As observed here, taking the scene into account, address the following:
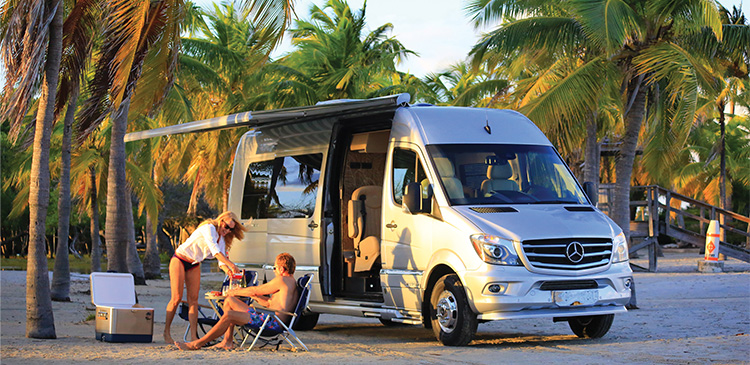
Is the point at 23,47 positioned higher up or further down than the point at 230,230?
higher up

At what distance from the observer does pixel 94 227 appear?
26.6 meters

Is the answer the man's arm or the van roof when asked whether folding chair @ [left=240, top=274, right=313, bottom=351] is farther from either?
the van roof

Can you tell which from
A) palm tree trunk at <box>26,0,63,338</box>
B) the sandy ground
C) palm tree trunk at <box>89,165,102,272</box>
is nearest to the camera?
the sandy ground

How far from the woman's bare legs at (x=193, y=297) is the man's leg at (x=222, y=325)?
323mm

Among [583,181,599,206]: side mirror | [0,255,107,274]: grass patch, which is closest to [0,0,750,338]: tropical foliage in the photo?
[583,181,599,206]: side mirror

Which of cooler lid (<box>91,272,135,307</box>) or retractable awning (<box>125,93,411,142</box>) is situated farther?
retractable awning (<box>125,93,411,142</box>)

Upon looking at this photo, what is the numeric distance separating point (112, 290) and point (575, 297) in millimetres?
5264

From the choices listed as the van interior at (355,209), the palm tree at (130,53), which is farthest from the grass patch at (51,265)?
the van interior at (355,209)

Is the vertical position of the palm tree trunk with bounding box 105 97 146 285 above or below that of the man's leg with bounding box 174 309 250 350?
above

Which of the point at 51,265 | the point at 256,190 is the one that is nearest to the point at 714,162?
the point at 51,265

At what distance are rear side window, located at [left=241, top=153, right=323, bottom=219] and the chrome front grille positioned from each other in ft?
11.8

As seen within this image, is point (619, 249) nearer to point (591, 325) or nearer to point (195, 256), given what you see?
point (591, 325)

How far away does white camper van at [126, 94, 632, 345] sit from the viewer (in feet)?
31.9

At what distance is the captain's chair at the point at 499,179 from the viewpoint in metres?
10.5
